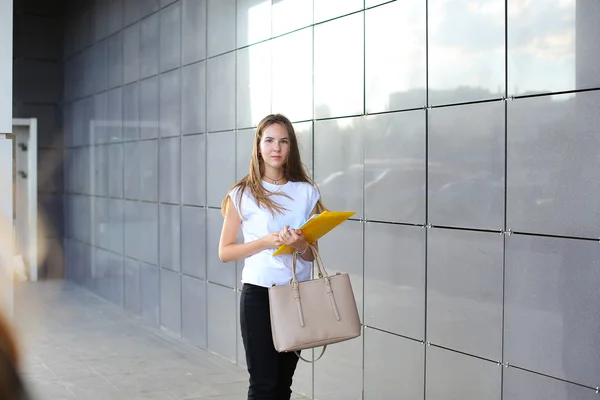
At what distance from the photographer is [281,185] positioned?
→ 11.0 ft

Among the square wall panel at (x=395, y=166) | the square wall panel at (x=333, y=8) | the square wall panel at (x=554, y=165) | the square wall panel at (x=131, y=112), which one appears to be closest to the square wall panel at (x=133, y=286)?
the square wall panel at (x=131, y=112)

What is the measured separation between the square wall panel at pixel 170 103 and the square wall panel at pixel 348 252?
2850 millimetres

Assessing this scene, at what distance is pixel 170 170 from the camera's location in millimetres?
7742

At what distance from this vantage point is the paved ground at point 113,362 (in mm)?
5637

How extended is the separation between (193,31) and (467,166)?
154 inches

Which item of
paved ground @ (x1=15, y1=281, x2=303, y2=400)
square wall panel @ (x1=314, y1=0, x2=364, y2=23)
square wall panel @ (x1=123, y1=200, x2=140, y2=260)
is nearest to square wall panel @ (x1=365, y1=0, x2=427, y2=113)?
square wall panel @ (x1=314, y1=0, x2=364, y2=23)

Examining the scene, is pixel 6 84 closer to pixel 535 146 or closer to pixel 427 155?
pixel 427 155

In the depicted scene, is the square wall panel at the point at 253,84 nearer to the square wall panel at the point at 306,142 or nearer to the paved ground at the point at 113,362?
the square wall panel at the point at 306,142

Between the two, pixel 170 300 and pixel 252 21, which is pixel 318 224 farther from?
pixel 170 300

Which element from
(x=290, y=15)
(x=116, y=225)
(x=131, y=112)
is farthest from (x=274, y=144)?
(x=116, y=225)

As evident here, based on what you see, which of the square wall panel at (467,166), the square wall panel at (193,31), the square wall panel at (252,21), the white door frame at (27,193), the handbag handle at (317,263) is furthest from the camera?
the white door frame at (27,193)

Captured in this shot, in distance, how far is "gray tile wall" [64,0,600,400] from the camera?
347 cm

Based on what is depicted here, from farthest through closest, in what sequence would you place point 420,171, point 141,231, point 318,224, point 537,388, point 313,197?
point 141,231
point 420,171
point 537,388
point 313,197
point 318,224

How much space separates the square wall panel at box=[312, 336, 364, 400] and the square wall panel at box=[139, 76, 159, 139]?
3.63 metres
